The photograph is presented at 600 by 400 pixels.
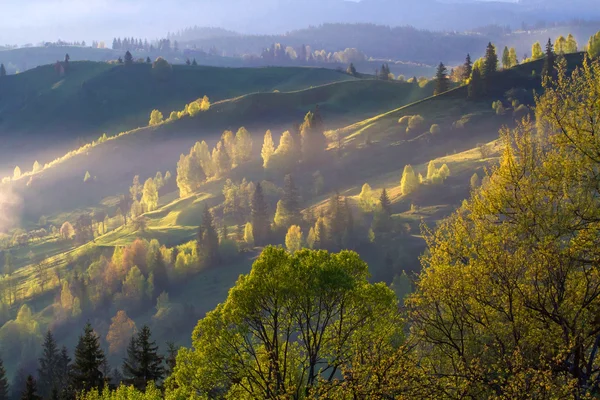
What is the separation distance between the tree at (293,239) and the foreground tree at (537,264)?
134074 millimetres

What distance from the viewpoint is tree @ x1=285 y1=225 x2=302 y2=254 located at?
156 meters

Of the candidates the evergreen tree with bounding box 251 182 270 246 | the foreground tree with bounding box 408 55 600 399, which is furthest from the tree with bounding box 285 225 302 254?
the foreground tree with bounding box 408 55 600 399

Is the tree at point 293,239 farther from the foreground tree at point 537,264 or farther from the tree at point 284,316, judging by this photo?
the foreground tree at point 537,264

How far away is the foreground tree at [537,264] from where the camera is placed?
1895cm

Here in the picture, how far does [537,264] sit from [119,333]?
132 meters

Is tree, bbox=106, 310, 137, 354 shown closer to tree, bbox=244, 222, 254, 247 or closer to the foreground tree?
tree, bbox=244, 222, 254, 247

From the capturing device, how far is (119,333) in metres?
134

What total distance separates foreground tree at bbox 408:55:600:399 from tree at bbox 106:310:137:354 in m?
125

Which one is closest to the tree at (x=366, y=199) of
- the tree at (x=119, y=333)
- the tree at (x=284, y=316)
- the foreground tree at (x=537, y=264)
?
the tree at (x=119, y=333)

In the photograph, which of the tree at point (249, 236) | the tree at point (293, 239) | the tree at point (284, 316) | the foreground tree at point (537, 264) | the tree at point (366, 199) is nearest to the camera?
the foreground tree at point (537, 264)

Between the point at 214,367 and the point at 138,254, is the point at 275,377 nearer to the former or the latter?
the point at 214,367

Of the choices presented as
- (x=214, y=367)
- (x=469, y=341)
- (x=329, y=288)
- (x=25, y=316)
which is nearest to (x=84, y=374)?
(x=214, y=367)

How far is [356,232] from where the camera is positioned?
161m

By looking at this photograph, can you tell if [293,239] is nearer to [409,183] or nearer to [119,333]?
[409,183]
